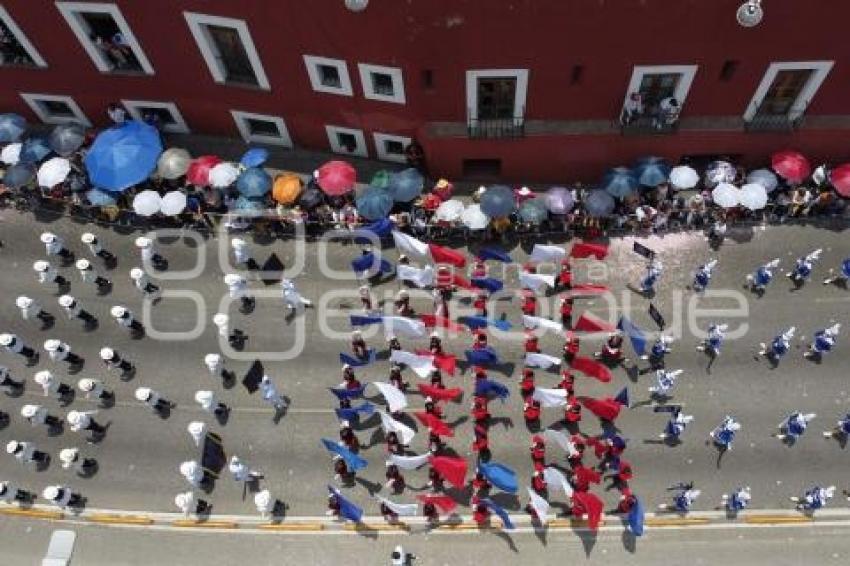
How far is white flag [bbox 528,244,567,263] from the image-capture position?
27438 mm

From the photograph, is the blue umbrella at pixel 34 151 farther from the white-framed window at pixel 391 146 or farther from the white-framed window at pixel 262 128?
the white-framed window at pixel 391 146

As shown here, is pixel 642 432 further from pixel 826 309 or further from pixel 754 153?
pixel 754 153

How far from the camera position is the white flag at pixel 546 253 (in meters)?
27.4

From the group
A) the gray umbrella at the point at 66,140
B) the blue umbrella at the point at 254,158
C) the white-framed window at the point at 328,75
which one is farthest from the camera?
the gray umbrella at the point at 66,140

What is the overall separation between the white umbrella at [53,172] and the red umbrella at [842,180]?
30834mm

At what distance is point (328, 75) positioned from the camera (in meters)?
28.3

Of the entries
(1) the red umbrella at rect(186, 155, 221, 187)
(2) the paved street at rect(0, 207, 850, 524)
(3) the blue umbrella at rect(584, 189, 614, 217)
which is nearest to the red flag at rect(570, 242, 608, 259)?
(3) the blue umbrella at rect(584, 189, 614, 217)

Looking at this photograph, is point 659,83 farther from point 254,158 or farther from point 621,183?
point 254,158

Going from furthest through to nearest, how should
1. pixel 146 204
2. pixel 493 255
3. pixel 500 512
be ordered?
1. pixel 146 204
2. pixel 493 255
3. pixel 500 512

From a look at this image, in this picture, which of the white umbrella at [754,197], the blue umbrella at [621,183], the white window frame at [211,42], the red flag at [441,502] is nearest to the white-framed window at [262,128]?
the white window frame at [211,42]

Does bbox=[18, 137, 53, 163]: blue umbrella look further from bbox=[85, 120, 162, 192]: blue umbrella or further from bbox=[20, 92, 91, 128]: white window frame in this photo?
bbox=[85, 120, 162, 192]: blue umbrella

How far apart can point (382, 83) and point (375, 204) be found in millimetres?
4626

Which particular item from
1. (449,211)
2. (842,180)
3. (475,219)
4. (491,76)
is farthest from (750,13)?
(449,211)

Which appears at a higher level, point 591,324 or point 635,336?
point 591,324
